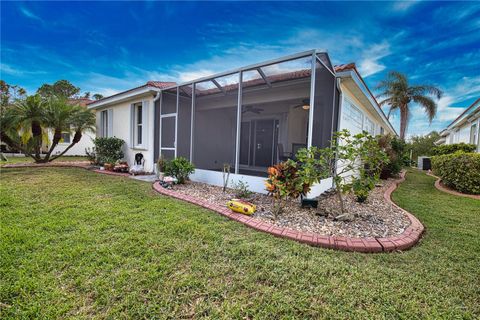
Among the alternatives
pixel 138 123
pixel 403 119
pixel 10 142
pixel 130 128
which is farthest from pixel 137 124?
pixel 403 119

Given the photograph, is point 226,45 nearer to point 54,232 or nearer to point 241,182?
point 241,182

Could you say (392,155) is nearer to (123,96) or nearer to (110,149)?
(123,96)

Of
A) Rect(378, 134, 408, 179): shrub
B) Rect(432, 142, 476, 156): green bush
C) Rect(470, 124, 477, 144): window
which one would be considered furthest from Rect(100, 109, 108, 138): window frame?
Rect(470, 124, 477, 144): window

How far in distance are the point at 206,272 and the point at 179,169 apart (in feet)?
15.0

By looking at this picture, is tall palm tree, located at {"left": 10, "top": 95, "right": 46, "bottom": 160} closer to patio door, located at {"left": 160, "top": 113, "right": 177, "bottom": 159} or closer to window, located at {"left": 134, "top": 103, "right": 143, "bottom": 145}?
window, located at {"left": 134, "top": 103, "right": 143, "bottom": 145}

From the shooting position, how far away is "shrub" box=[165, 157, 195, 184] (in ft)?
20.9

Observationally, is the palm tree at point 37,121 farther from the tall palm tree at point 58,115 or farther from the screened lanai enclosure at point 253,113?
the screened lanai enclosure at point 253,113

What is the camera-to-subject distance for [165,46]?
10.2 meters

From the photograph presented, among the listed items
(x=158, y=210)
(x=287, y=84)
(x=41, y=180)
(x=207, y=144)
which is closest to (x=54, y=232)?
(x=158, y=210)

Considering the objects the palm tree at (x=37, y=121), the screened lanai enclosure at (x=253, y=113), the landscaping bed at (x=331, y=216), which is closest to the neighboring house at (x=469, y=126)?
the screened lanai enclosure at (x=253, y=113)

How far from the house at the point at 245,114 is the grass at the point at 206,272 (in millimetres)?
2689

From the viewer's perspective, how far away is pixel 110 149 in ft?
31.5

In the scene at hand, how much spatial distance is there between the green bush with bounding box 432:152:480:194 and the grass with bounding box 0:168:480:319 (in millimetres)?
4124

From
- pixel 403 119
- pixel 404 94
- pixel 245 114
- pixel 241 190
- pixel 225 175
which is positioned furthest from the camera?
pixel 403 119
